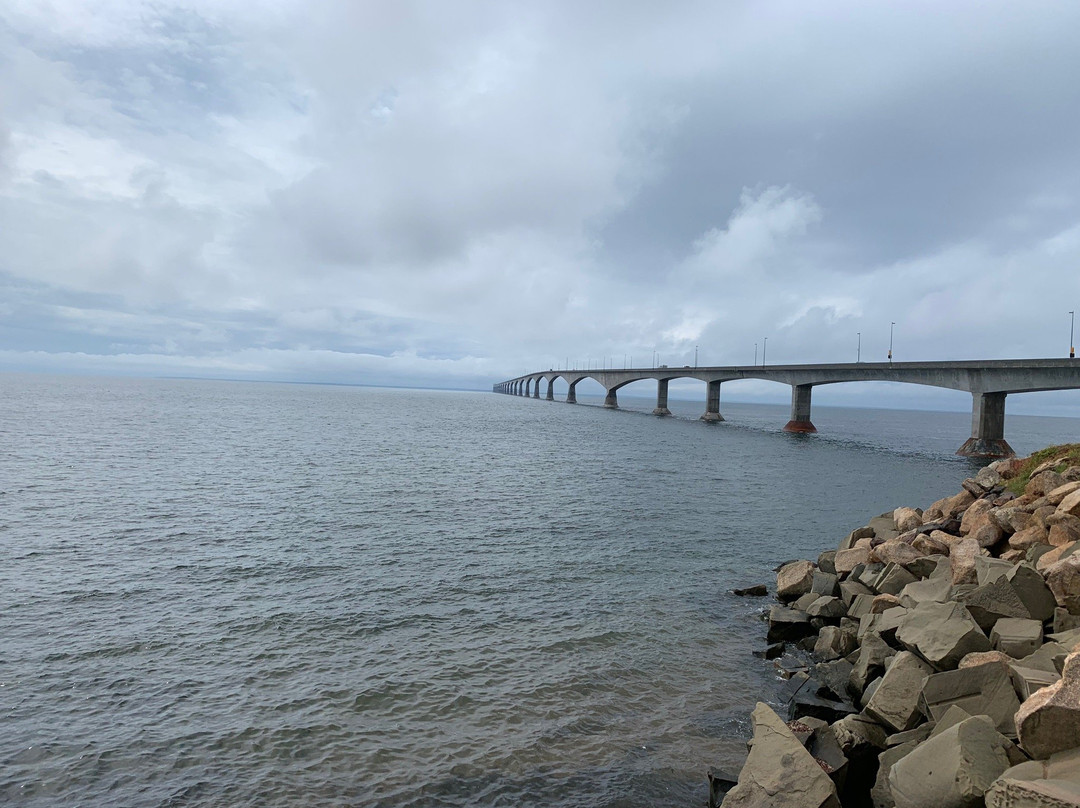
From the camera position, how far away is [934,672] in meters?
8.92

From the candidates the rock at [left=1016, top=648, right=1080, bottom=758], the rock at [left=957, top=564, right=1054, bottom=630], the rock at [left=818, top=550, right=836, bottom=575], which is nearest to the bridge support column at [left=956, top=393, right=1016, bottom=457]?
the rock at [left=818, top=550, right=836, bottom=575]

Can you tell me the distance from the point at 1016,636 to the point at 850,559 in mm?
7735

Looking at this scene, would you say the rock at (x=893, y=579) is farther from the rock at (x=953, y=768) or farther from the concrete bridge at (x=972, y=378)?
the concrete bridge at (x=972, y=378)

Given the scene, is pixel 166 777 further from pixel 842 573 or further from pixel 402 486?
pixel 402 486

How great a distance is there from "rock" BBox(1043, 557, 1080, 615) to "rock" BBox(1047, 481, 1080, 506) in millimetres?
4985

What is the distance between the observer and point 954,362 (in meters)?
66.9

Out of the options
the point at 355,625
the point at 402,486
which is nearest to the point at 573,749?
the point at 355,625

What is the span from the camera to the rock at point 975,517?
15.6 m

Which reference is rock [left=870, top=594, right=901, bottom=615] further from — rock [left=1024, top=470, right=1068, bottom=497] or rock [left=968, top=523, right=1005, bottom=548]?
rock [left=1024, top=470, right=1068, bottom=497]

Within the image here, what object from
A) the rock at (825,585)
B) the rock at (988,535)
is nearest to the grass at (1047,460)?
the rock at (988,535)

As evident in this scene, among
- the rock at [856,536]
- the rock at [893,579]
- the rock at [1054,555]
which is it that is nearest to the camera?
the rock at [1054,555]

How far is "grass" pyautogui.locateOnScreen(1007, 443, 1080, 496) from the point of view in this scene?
18880mm

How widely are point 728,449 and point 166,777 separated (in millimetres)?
60711

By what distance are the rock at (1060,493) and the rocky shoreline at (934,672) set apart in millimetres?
63
